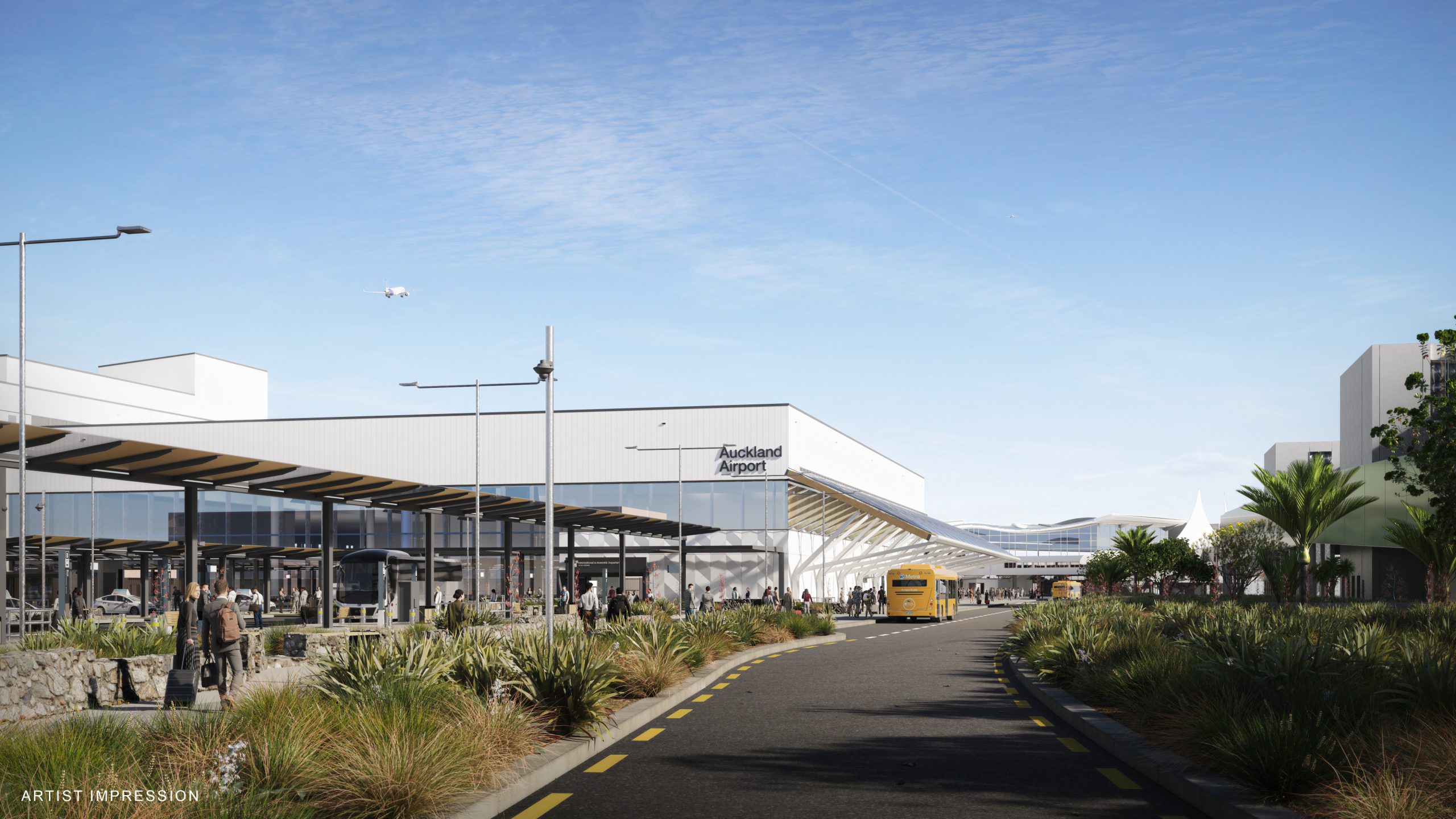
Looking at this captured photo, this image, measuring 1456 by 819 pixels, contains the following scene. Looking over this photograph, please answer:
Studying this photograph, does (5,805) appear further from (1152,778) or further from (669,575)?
(669,575)

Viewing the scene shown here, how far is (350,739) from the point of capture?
9.05 meters

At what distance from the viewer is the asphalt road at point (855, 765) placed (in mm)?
9250

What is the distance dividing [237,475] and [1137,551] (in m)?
49.8

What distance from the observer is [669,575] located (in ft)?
270

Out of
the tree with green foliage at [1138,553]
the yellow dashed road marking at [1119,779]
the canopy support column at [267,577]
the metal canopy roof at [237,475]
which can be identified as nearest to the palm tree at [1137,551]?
the tree with green foliage at [1138,553]

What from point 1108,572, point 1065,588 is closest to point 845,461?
point 1065,588

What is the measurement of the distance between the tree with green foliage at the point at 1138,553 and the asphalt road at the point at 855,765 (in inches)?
1925

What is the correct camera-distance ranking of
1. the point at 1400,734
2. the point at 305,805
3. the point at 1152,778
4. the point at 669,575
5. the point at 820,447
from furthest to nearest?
the point at 820,447
the point at 669,575
the point at 1152,778
the point at 1400,734
the point at 305,805

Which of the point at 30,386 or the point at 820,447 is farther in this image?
the point at 30,386

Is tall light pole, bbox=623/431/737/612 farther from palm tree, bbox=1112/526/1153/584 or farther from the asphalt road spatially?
the asphalt road

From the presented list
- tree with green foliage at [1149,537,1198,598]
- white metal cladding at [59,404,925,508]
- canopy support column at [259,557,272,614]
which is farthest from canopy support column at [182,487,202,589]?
white metal cladding at [59,404,925,508]

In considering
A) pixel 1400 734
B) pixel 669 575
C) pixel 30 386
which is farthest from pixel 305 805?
pixel 30 386

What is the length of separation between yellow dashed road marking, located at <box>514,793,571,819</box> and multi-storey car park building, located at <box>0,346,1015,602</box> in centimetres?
6443

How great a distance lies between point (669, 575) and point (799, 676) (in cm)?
6067
